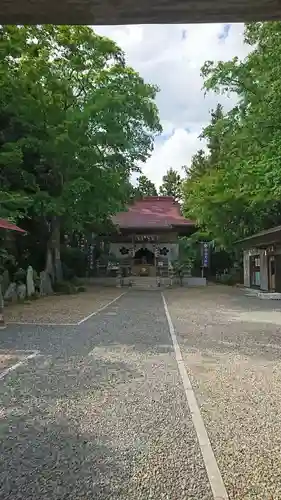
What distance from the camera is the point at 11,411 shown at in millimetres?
4602

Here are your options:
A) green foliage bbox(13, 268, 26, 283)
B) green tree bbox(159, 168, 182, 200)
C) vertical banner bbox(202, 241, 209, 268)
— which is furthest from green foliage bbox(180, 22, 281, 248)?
green tree bbox(159, 168, 182, 200)

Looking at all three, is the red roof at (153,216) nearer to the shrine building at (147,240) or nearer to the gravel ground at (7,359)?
the shrine building at (147,240)

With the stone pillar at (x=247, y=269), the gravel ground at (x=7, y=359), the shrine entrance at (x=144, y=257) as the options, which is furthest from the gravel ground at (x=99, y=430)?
the shrine entrance at (x=144, y=257)

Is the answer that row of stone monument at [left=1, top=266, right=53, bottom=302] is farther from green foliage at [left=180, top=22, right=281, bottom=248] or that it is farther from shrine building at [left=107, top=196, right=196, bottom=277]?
shrine building at [left=107, top=196, right=196, bottom=277]

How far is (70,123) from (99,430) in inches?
649

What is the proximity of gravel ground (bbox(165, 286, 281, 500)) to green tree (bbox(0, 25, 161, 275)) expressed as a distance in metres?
10.1

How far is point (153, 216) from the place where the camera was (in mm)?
34250

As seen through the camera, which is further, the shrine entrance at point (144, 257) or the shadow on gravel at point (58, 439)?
the shrine entrance at point (144, 257)

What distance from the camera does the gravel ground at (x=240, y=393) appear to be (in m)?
3.24

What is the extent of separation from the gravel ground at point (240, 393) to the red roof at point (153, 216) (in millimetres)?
20393

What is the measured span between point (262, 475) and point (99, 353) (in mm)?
4673

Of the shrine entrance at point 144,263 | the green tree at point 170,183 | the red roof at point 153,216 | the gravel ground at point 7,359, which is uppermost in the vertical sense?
the green tree at point 170,183

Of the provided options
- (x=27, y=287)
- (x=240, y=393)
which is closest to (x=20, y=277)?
(x=27, y=287)

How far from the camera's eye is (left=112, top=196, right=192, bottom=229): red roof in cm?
3247
